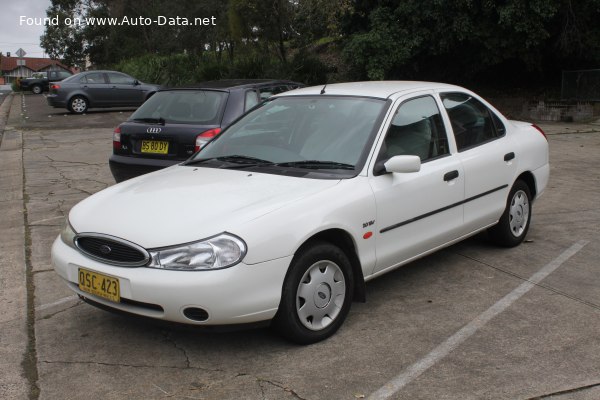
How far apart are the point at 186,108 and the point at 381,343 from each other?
424cm

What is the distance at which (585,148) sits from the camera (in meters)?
11.9

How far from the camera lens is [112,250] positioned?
140 inches

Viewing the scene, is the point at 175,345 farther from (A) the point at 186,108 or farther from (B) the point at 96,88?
(B) the point at 96,88

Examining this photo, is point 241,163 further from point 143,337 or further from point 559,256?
point 559,256

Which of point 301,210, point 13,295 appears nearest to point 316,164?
point 301,210

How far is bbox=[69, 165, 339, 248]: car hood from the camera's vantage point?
3.43m

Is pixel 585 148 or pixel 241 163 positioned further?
pixel 585 148

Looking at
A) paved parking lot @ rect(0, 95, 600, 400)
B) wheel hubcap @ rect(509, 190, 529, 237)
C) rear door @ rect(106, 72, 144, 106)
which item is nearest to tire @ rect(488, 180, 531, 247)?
wheel hubcap @ rect(509, 190, 529, 237)

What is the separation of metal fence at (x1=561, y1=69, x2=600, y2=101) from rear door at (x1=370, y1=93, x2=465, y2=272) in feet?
45.6

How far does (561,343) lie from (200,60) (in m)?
27.4

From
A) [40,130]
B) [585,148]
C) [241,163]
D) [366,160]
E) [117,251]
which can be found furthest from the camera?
[40,130]

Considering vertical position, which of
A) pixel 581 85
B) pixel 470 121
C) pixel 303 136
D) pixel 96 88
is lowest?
pixel 303 136

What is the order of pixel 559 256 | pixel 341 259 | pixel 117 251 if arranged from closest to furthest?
1. pixel 117 251
2. pixel 341 259
3. pixel 559 256

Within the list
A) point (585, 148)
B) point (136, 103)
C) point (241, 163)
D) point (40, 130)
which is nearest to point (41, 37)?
point (136, 103)
